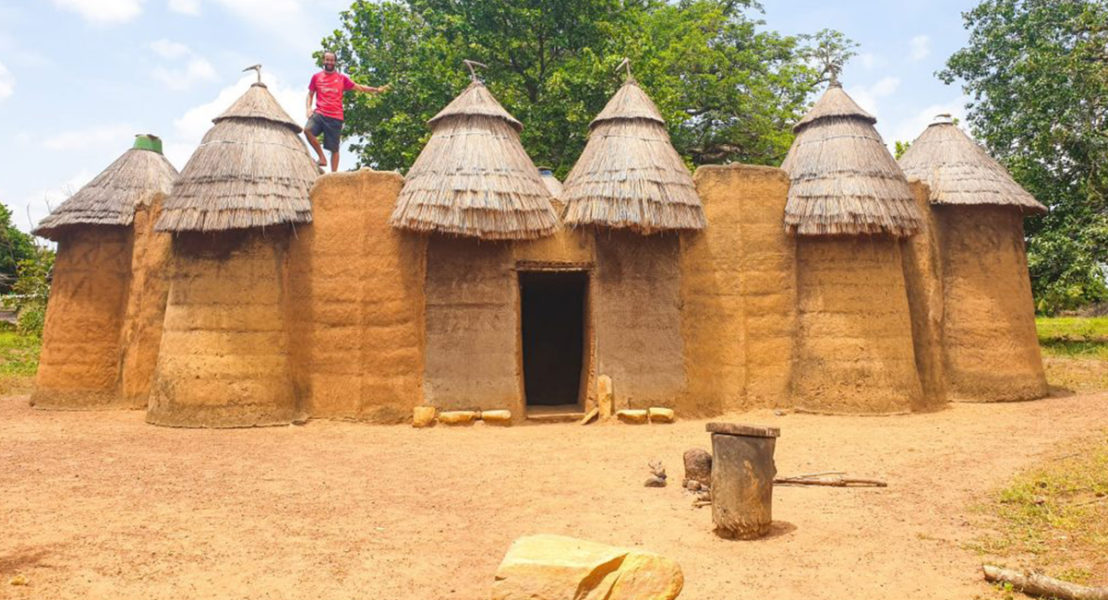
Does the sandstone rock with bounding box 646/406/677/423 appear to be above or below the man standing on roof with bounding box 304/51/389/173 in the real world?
below

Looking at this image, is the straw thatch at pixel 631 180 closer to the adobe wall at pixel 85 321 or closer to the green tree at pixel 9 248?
the adobe wall at pixel 85 321

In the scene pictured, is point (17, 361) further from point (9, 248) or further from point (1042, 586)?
point (1042, 586)

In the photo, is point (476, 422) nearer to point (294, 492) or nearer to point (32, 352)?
point (294, 492)

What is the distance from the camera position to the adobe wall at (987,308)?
35.8 feet

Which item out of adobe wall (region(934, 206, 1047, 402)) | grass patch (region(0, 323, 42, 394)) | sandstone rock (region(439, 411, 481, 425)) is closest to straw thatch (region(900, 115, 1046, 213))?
adobe wall (region(934, 206, 1047, 402))

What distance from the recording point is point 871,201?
9.84 m

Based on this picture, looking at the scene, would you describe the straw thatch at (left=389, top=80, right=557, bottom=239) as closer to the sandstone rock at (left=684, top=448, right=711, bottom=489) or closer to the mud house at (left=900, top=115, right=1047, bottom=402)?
the sandstone rock at (left=684, top=448, right=711, bottom=489)

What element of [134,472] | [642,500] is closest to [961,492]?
[642,500]

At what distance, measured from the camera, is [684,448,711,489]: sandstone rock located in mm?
5938

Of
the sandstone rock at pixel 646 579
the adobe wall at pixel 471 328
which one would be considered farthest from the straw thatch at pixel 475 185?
the sandstone rock at pixel 646 579

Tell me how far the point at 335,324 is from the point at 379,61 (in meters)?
10.5

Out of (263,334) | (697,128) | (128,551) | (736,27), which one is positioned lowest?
(128,551)

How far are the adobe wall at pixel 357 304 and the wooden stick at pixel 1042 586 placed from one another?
6675 mm

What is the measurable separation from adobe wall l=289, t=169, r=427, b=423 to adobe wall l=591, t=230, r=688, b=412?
7.78 ft
